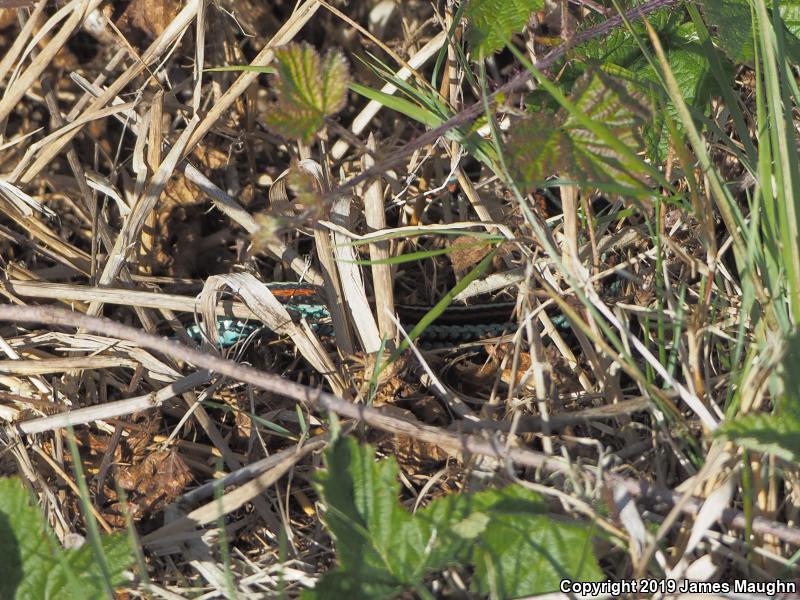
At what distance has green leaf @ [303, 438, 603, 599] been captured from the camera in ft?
3.17

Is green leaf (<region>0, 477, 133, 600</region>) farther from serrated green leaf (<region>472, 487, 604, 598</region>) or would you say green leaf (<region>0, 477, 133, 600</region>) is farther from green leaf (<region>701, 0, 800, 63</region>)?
green leaf (<region>701, 0, 800, 63</region>)

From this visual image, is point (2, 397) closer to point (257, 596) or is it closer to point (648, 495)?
point (257, 596)

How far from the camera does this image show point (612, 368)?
133 cm

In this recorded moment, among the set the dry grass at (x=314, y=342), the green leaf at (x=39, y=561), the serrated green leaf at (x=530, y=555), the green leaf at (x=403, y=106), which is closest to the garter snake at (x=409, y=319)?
the dry grass at (x=314, y=342)

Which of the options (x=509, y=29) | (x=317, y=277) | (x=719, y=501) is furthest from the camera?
(x=317, y=277)

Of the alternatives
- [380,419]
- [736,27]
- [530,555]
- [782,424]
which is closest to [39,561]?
[380,419]

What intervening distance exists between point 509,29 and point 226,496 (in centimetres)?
81

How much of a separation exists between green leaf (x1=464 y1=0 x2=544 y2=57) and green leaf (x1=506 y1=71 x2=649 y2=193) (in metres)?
0.26

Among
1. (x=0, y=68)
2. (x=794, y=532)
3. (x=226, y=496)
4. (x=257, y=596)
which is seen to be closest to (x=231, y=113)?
(x=0, y=68)

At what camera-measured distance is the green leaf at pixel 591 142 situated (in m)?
0.99

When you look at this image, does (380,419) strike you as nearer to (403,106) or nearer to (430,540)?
(430,540)

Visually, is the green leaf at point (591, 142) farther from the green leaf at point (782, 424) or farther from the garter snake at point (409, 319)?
the garter snake at point (409, 319)

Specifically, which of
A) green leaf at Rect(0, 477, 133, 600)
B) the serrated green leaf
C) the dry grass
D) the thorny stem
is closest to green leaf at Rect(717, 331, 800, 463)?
the dry grass

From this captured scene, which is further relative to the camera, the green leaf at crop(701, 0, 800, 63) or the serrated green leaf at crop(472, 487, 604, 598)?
the green leaf at crop(701, 0, 800, 63)
